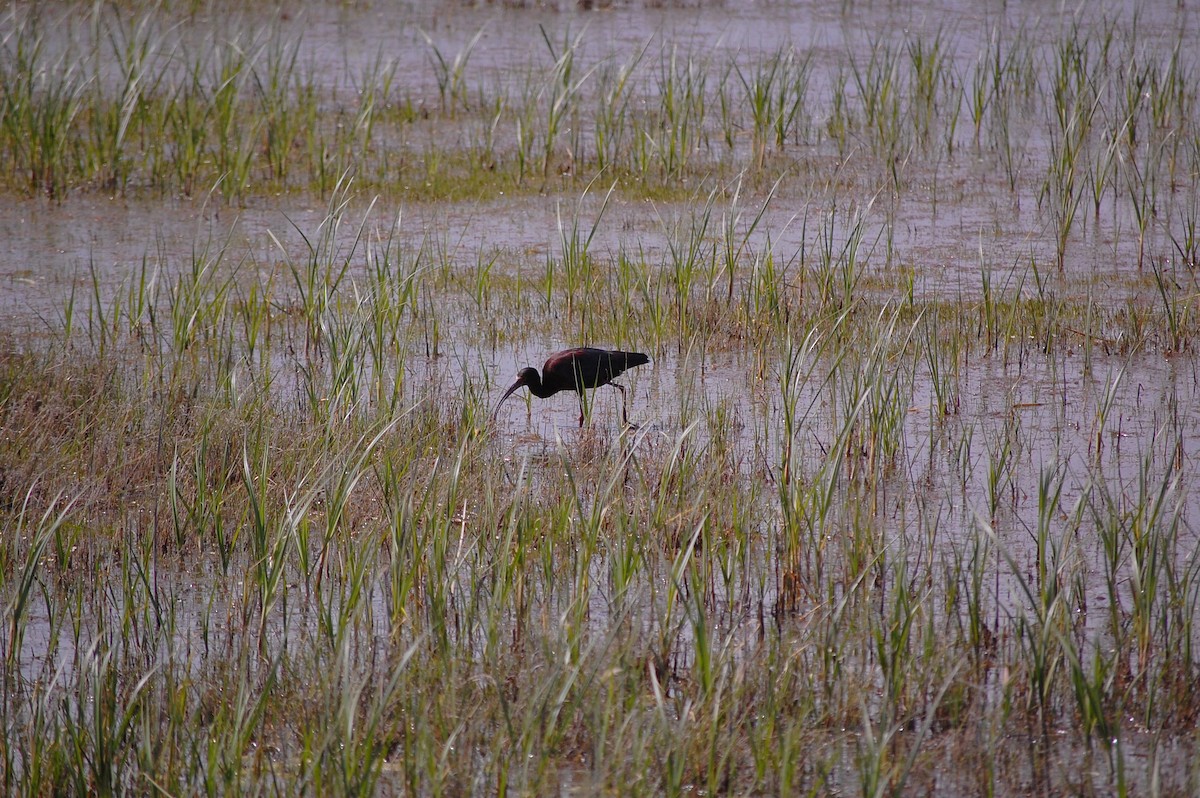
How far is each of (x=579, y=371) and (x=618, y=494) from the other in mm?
1139

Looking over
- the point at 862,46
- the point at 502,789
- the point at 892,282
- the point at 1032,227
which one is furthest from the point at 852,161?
the point at 502,789

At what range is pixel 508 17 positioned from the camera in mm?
12875

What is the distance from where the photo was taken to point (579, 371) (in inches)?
198

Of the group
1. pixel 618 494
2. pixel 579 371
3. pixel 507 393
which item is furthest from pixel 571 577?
pixel 507 393

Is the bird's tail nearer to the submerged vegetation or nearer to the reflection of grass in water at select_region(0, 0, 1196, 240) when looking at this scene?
the submerged vegetation

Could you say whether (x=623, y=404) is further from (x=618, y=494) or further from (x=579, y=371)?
(x=618, y=494)

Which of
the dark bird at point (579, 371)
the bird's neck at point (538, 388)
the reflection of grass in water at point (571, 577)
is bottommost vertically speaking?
the reflection of grass in water at point (571, 577)

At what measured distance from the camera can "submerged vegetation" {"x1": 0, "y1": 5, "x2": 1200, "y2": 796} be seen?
296 cm

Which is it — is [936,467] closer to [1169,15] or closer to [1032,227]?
[1032,227]

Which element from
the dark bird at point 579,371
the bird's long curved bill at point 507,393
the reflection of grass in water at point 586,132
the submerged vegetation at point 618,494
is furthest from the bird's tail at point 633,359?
the reflection of grass in water at point 586,132

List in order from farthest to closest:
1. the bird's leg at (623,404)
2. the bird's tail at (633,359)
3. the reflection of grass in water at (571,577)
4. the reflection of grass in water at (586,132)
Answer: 1. the reflection of grass in water at (586,132)
2. the bird's tail at (633,359)
3. the bird's leg at (623,404)
4. the reflection of grass in water at (571,577)

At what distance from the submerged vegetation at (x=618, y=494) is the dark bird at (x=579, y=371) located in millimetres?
191

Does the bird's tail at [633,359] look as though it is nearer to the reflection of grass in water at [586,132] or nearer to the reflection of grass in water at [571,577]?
the reflection of grass in water at [571,577]

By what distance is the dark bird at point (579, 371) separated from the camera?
504 centimetres
